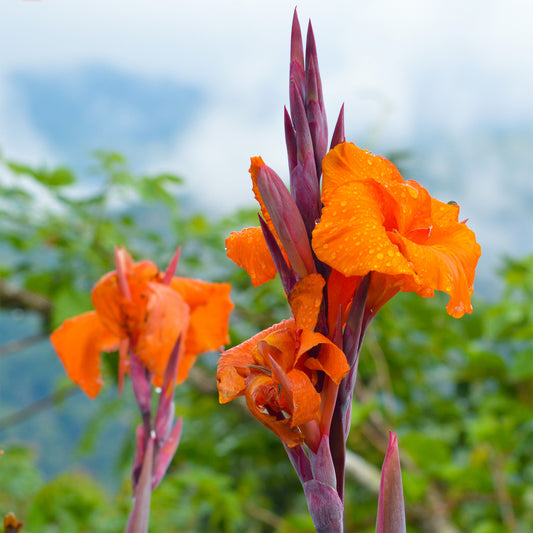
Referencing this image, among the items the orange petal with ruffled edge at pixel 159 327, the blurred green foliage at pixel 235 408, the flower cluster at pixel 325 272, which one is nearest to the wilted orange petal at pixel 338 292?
the flower cluster at pixel 325 272

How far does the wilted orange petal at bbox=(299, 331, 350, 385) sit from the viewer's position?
0.23 meters

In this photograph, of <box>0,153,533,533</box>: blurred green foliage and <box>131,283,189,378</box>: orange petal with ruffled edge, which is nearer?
<box>131,283,189,378</box>: orange petal with ruffled edge

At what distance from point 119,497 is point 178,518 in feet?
1.33

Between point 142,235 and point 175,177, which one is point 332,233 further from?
point 142,235

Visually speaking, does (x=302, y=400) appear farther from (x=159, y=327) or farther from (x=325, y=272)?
(x=159, y=327)

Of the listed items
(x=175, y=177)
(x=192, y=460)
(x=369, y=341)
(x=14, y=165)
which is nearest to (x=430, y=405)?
(x=369, y=341)

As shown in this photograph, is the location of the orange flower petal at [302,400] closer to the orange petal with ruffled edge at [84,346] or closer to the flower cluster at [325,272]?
the flower cluster at [325,272]

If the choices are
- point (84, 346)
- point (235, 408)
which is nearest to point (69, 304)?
point (235, 408)

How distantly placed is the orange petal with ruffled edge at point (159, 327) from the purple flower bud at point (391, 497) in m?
0.20

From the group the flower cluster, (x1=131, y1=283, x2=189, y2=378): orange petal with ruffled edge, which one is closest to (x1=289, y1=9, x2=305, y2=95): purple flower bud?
the flower cluster

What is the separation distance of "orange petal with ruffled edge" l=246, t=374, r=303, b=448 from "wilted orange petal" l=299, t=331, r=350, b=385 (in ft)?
0.07

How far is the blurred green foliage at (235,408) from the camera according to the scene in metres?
1.08

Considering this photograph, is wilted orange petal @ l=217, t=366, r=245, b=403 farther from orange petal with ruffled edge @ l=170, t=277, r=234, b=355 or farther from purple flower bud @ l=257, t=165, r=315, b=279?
orange petal with ruffled edge @ l=170, t=277, r=234, b=355

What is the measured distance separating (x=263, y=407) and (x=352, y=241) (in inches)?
3.6
